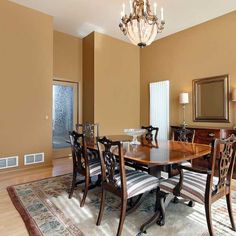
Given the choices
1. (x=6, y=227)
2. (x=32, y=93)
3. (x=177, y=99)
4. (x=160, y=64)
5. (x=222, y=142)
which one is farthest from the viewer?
(x=160, y=64)

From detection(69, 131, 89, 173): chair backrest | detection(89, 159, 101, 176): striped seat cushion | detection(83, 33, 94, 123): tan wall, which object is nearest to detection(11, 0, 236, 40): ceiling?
detection(83, 33, 94, 123): tan wall

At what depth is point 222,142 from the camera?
1.70 metres

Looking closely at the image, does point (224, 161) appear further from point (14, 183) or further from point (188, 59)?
point (188, 59)

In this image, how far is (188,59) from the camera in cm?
463

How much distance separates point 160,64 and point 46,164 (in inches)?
152

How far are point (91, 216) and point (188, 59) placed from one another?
13.4ft

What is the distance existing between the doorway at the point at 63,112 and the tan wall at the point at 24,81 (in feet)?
2.70

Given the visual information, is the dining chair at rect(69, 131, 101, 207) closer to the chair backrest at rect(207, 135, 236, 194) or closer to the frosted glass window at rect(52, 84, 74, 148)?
the chair backrest at rect(207, 135, 236, 194)

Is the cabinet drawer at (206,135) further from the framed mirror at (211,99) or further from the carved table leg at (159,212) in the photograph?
the carved table leg at (159,212)

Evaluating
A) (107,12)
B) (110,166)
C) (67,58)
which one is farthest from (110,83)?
(110,166)

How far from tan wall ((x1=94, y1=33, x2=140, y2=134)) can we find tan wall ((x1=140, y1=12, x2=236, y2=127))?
0.26 metres

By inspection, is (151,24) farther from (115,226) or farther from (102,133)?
(102,133)

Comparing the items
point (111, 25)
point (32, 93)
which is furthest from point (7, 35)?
point (111, 25)

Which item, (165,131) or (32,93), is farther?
(165,131)
